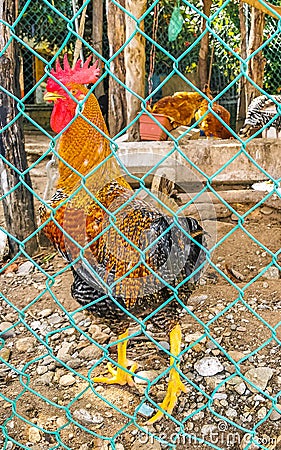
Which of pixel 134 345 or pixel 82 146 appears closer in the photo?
pixel 82 146

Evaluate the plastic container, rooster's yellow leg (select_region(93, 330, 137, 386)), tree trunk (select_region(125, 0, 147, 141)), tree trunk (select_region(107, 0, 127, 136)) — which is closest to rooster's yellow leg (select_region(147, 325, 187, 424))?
rooster's yellow leg (select_region(93, 330, 137, 386))

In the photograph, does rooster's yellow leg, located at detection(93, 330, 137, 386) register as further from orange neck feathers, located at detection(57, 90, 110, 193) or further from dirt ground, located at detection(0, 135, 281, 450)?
orange neck feathers, located at detection(57, 90, 110, 193)

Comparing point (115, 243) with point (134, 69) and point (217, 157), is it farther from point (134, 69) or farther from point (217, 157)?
point (134, 69)

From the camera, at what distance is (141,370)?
107 inches

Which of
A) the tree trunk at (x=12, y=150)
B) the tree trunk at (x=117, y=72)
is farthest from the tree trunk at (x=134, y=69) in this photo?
the tree trunk at (x=12, y=150)

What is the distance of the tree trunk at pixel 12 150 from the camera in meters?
3.47

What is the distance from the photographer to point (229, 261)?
3918 millimetres

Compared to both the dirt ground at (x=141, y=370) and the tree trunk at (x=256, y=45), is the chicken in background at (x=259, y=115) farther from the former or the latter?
the dirt ground at (x=141, y=370)

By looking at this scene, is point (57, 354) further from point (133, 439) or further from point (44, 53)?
point (44, 53)

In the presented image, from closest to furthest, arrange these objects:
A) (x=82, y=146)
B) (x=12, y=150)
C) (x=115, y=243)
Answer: (x=115, y=243), (x=82, y=146), (x=12, y=150)

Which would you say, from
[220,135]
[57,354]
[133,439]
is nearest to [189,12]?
[220,135]

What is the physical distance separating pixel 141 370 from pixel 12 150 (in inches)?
72.7

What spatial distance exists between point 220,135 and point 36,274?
3851 mm

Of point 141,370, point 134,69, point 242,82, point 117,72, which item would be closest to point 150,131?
point 134,69
